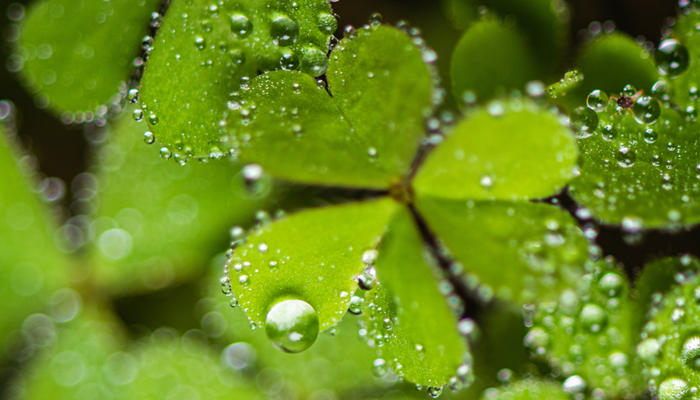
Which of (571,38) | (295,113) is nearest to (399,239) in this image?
(295,113)

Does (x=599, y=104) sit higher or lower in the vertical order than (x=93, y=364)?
higher

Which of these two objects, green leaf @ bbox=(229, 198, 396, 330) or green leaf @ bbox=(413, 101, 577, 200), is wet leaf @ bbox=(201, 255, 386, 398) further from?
green leaf @ bbox=(413, 101, 577, 200)

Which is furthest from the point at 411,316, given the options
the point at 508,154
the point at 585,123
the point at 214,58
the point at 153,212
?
the point at 153,212

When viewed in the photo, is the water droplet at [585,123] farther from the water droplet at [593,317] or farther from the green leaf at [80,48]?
the green leaf at [80,48]

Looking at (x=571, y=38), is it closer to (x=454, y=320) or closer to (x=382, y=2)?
(x=382, y=2)

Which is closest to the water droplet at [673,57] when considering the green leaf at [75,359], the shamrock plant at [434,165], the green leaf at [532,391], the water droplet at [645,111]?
the shamrock plant at [434,165]

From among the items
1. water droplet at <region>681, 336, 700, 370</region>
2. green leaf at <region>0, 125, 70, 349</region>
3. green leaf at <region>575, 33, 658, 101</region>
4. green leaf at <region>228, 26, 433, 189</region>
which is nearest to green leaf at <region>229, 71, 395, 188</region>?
green leaf at <region>228, 26, 433, 189</region>
